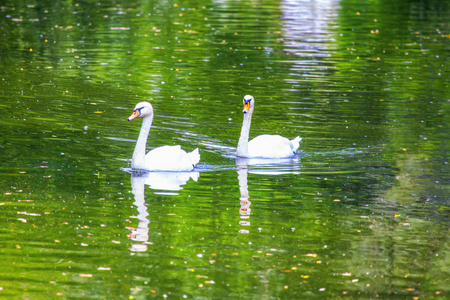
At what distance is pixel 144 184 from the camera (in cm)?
1190

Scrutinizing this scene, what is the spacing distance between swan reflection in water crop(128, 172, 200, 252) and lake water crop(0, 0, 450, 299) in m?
0.04

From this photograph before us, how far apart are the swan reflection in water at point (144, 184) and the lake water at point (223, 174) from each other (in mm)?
40

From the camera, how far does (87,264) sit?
835cm

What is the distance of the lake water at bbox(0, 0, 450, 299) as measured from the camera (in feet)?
27.0

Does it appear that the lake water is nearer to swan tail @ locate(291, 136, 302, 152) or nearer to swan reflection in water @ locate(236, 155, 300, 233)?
swan reflection in water @ locate(236, 155, 300, 233)

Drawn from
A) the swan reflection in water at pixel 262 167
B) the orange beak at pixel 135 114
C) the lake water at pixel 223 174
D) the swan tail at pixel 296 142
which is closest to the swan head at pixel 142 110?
the orange beak at pixel 135 114

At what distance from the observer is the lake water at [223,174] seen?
824 cm

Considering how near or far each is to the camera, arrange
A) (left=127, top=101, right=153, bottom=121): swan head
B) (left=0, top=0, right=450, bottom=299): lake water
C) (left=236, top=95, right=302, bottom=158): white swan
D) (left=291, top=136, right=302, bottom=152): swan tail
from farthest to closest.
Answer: (left=291, top=136, right=302, bottom=152): swan tail, (left=236, top=95, right=302, bottom=158): white swan, (left=127, top=101, right=153, bottom=121): swan head, (left=0, top=0, right=450, bottom=299): lake water

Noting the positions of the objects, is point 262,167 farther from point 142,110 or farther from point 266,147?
point 142,110

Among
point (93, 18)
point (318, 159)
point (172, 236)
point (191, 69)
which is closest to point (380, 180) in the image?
point (318, 159)

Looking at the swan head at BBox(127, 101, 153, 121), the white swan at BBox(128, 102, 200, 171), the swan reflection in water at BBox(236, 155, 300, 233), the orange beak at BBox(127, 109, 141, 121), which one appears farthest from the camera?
the swan head at BBox(127, 101, 153, 121)

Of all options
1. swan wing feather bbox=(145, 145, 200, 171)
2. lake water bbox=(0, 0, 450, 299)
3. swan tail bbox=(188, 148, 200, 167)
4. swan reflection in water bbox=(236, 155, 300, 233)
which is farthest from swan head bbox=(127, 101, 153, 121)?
swan reflection in water bbox=(236, 155, 300, 233)

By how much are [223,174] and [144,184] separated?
4.83 ft

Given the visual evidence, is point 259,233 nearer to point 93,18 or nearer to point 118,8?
point 93,18
